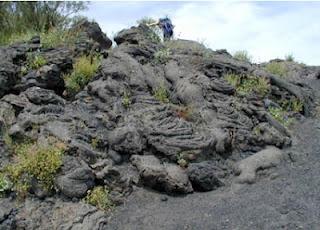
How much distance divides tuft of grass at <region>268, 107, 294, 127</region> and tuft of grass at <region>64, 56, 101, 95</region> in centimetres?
476

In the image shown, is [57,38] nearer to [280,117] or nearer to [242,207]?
[280,117]

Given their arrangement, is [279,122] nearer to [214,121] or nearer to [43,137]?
[214,121]

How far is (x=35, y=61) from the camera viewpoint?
13.7 metres

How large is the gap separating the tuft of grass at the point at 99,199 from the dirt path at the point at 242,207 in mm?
248

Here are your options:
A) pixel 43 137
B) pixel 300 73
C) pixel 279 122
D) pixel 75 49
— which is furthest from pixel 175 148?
pixel 300 73

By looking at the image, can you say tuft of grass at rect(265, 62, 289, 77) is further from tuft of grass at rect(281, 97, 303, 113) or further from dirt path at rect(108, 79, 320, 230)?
dirt path at rect(108, 79, 320, 230)

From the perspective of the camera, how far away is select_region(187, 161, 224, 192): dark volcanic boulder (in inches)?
431

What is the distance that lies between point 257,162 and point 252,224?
2.74 metres

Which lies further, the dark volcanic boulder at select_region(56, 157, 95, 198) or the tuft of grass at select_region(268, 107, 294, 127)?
the tuft of grass at select_region(268, 107, 294, 127)

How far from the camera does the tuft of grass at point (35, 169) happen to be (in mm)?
10273

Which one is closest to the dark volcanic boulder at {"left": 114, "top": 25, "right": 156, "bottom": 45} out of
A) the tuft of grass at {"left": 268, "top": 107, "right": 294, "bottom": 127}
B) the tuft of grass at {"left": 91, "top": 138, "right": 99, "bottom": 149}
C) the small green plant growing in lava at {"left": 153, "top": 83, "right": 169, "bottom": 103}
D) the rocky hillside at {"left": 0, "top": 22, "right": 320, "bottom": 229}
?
the rocky hillside at {"left": 0, "top": 22, "right": 320, "bottom": 229}

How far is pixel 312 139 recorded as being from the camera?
528 inches

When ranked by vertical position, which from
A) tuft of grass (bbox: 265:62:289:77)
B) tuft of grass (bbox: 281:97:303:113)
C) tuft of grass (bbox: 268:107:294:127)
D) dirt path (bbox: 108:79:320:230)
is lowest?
dirt path (bbox: 108:79:320:230)

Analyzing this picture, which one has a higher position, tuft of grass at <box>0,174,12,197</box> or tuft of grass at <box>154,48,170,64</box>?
tuft of grass at <box>154,48,170,64</box>
